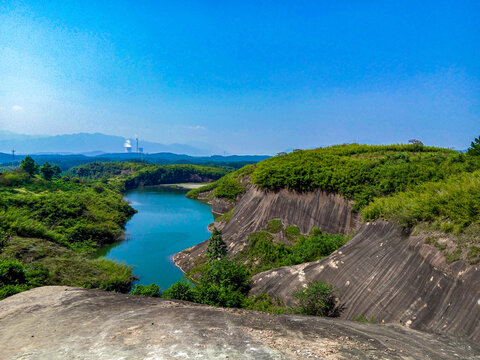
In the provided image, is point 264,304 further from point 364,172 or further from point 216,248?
point 364,172

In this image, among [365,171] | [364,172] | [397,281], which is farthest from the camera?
[365,171]

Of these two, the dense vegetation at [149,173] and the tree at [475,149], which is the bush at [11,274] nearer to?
the tree at [475,149]

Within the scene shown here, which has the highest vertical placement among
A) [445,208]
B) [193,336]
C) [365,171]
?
[365,171]

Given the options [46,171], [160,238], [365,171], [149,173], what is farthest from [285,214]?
[149,173]

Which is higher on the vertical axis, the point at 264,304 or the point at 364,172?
the point at 364,172

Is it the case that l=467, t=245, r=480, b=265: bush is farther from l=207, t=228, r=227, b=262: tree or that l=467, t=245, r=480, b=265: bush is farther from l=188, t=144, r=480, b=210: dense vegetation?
l=207, t=228, r=227, b=262: tree

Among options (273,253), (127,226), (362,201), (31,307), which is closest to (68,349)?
(31,307)

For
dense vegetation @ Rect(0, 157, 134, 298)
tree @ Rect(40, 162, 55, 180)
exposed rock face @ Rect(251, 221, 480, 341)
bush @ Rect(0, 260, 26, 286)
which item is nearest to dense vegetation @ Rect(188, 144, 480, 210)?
exposed rock face @ Rect(251, 221, 480, 341)

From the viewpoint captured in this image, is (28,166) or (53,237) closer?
(53,237)
